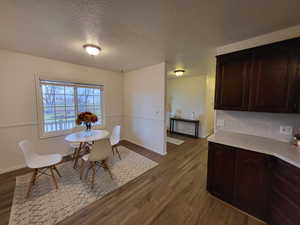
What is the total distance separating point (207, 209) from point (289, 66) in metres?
2.13

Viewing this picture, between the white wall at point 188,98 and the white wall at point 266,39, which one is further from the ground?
the white wall at point 266,39

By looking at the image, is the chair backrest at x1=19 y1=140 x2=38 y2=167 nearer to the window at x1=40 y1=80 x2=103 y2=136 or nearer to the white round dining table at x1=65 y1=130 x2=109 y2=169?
the white round dining table at x1=65 y1=130 x2=109 y2=169

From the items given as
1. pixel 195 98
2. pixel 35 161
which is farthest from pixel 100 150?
pixel 195 98

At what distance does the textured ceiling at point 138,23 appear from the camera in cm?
126

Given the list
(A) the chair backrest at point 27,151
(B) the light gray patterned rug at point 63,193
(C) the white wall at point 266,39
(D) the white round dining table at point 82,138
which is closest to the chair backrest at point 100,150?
(D) the white round dining table at point 82,138

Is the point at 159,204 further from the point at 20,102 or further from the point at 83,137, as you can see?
the point at 20,102

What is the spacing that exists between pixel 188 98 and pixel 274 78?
3.50 meters

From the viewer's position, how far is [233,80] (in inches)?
74.2

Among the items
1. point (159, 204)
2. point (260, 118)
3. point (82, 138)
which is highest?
point (260, 118)

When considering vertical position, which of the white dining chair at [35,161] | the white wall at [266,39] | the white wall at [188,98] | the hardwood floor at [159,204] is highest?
the white wall at [266,39]

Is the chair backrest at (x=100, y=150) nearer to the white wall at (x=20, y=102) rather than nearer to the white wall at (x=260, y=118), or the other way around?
the white wall at (x=20, y=102)

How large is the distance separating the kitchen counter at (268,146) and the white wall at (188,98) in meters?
2.84

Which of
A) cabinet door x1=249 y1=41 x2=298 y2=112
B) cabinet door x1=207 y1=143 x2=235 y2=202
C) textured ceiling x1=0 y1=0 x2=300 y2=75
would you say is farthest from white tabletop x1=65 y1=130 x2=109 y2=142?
cabinet door x1=249 y1=41 x2=298 y2=112

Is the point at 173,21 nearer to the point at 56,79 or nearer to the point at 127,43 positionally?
the point at 127,43
